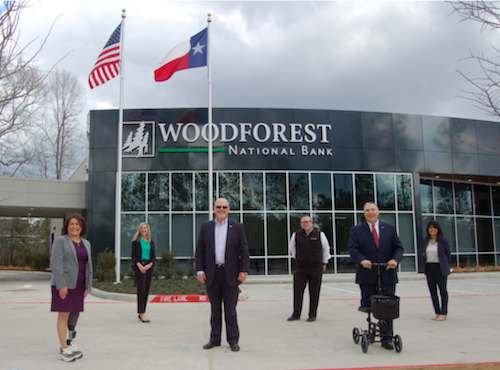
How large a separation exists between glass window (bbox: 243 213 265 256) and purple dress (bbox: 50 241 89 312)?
549 inches

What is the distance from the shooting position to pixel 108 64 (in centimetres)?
1560

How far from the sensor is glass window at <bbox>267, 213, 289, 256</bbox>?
19.4 metres

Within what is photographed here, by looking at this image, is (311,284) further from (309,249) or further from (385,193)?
(385,193)

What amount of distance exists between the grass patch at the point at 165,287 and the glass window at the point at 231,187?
5666 mm

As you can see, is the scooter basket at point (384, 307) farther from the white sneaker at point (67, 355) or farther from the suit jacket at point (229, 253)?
the white sneaker at point (67, 355)

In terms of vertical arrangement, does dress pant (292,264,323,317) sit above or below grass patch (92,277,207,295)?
above

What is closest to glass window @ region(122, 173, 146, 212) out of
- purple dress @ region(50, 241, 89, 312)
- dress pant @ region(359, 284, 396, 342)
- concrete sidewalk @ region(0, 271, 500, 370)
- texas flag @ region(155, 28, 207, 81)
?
texas flag @ region(155, 28, 207, 81)

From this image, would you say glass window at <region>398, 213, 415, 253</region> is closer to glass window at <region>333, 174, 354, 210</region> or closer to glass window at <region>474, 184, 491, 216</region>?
glass window at <region>333, 174, 354, 210</region>

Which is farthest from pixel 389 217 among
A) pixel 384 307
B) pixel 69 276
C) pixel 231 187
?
pixel 69 276

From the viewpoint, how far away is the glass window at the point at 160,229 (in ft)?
62.7

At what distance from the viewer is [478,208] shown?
24.1 metres

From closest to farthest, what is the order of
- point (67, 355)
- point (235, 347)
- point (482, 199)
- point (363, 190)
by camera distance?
point (67, 355)
point (235, 347)
point (363, 190)
point (482, 199)

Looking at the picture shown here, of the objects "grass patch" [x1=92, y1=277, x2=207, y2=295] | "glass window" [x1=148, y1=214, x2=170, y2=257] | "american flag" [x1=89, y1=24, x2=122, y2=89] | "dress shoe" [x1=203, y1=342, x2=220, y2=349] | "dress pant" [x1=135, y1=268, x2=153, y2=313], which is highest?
"american flag" [x1=89, y1=24, x2=122, y2=89]

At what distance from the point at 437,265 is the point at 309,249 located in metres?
2.45
